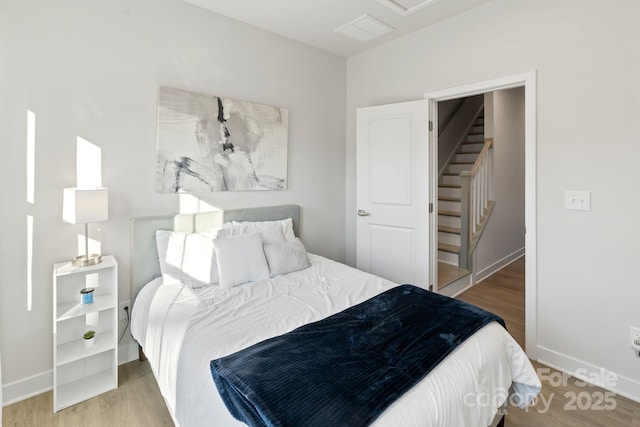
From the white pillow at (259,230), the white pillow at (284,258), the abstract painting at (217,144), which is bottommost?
the white pillow at (284,258)

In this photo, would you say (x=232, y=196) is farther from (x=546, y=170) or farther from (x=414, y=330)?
(x=546, y=170)

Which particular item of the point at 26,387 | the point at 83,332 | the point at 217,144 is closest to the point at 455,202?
Result: the point at 217,144

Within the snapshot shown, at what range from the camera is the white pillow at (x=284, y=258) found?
2.53 meters

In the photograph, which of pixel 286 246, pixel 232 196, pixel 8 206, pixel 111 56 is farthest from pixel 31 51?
pixel 286 246

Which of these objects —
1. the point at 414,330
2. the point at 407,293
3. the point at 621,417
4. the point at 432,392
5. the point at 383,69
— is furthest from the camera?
the point at 383,69

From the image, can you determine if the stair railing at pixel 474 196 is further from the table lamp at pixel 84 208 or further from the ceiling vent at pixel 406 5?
the table lamp at pixel 84 208

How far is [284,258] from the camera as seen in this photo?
258cm

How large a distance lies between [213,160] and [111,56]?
3.19ft

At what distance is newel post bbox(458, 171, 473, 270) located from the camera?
4062 millimetres

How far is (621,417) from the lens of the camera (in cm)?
188

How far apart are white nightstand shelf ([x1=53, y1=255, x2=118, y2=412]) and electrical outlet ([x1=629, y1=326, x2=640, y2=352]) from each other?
3275 mm

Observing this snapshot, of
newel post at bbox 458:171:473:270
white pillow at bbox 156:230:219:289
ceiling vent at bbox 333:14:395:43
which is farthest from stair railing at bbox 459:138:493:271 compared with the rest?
white pillow at bbox 156:230:219:289

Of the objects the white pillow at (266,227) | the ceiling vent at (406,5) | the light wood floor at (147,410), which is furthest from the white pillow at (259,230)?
the ceiling vent at (406,5)

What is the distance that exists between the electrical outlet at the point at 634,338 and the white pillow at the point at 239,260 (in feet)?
7.90
